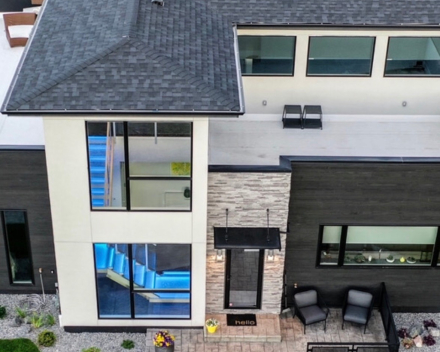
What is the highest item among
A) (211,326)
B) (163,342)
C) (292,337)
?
(163,342)

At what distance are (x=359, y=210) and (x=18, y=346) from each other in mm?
9810

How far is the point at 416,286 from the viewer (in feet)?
74.8

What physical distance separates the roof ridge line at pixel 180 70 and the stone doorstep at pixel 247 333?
725 cm

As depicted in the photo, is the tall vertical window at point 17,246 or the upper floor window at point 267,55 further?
the upper floor window at point 267,55

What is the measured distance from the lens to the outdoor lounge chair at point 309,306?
22.1 metres

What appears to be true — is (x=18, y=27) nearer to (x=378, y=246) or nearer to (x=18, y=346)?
(x=18, y=346)

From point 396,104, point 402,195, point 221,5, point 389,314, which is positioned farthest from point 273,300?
point 221,5

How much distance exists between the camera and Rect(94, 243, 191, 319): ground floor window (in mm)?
20781

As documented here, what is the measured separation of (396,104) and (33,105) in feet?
35.1

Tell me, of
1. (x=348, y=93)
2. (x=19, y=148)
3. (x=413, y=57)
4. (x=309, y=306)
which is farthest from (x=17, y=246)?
(x=413, y=57)

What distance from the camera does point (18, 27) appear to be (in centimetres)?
2620

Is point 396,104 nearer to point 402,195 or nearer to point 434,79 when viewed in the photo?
point 434,79

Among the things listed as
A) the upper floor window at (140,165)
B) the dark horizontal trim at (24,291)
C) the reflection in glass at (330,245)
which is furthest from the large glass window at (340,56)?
the dark horizontal trim at (24,291)

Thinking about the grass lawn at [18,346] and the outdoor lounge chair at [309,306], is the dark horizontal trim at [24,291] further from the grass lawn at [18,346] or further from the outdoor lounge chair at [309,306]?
the outdoor lounge chair at [309,306]
